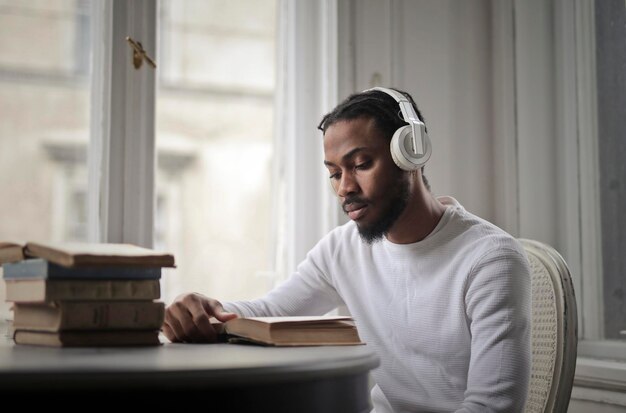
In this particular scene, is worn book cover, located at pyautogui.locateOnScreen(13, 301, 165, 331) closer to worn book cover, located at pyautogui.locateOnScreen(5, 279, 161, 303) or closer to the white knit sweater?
worn book cover, located at pyautogui.locateOnScreen(5, 279, 161, 303)

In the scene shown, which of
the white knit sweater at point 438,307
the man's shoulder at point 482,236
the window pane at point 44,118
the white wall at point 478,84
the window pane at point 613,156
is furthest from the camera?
the white wall at point 478,84

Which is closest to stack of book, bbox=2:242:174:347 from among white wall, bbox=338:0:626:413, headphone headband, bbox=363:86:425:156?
headphone headband, bbox=363:86:425:156

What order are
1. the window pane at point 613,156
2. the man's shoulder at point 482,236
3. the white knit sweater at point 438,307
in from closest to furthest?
the white knit sweater at point 438,307, the man's shoulder at point 482,236, the window pane at point 613,156

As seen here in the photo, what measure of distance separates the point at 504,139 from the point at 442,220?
1.00m

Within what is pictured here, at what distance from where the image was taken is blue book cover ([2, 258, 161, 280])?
1107 mm

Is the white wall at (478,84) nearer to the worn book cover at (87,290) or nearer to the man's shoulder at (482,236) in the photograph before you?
the man's shoulder at (482,236)

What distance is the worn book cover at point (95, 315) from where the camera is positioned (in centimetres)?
111

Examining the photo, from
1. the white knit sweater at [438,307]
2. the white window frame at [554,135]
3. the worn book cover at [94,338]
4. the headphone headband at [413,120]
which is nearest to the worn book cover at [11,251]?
the worn book cover at [94,338]

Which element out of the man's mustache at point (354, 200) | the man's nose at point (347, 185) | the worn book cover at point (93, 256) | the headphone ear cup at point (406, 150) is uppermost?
the headphone ear cup at point (406, 150)

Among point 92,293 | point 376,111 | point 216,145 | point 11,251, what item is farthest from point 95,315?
point 216,145

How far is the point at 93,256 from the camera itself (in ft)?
3.59

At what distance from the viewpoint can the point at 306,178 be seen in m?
2.44

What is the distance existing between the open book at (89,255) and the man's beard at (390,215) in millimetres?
592

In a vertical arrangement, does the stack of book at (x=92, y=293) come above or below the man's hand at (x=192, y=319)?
above
